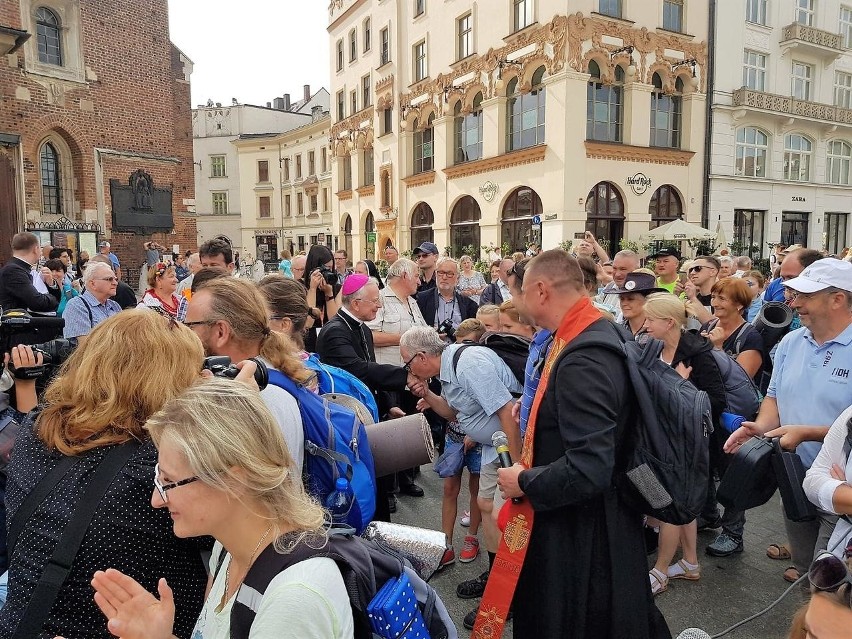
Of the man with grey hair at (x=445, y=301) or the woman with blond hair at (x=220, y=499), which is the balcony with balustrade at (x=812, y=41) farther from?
the woman with blond hair at (x=220, y=499)

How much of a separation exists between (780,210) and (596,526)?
28401 millimetres

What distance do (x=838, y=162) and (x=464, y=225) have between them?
1883 cm

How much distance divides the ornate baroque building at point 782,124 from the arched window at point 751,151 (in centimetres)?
4

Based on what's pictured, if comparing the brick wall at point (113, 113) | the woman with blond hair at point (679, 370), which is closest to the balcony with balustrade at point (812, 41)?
the brick wall at point (113, 113)

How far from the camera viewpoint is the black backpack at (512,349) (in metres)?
3.69

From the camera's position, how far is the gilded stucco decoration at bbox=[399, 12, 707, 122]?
20.2 metres

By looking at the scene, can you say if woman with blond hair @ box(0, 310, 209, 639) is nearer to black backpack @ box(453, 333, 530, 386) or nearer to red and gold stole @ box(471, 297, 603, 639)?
red and gold stole @ box(471, 297, 603, 639)

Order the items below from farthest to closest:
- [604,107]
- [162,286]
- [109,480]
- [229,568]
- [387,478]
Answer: [604,107]
[162,286]
[387,478]
[109,480]
[229,568]

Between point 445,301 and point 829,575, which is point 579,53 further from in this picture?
point 829,575

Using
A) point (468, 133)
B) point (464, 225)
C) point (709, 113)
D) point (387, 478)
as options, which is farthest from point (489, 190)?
point (387, 478)

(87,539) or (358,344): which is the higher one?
(358,344)

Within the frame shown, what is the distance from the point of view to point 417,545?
71.6 inches

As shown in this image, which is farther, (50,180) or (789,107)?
(789,107)

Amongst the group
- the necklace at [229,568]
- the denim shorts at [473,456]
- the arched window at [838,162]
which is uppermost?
the arched window at [838,162]
